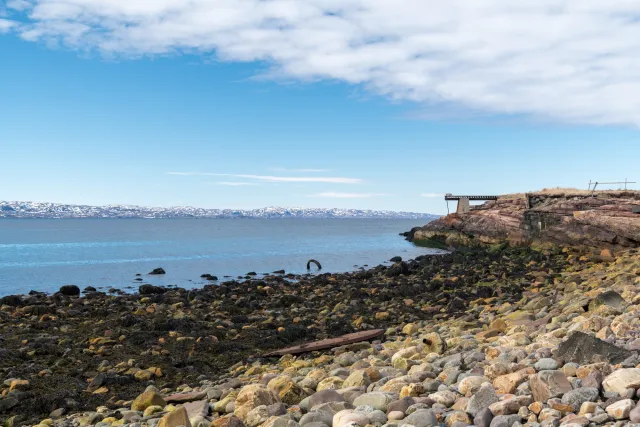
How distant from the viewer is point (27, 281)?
1300 inches

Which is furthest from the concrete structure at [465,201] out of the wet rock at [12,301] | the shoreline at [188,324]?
the wet rock at [12,301]

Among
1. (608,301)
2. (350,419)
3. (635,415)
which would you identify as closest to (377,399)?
(350,419)

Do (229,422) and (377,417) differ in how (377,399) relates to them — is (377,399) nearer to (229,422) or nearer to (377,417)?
(377,417)

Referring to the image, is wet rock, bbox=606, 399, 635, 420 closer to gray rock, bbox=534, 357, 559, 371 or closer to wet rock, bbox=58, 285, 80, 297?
gray rock, bbox=534, 357, 559, 371

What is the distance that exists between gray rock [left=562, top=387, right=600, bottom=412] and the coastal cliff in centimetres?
2676

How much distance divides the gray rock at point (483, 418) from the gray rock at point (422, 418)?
385 millimetres

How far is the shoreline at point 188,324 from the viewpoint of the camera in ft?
36.8

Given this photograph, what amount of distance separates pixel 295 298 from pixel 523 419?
15.7 meters

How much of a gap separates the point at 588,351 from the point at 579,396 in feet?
4.06

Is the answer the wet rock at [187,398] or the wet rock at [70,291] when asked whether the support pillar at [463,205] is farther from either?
the wet rock at [187,398]

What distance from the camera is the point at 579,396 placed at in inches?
206

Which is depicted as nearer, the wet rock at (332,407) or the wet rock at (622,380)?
the wet rock at (622,380)

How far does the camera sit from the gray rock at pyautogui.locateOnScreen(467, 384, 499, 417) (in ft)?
17.9

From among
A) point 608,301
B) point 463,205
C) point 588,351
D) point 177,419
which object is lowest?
point 177,419
